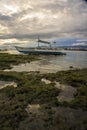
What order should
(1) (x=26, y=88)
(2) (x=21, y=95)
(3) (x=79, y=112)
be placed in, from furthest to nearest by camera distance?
(1) (x=26, y=88) → (2) (x=21, y=95) → (3) (x=79, y=112)

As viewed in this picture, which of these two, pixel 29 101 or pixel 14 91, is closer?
pixel 29 101

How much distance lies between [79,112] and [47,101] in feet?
8.37

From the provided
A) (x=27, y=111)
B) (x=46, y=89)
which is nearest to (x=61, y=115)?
(x=27, y=111)

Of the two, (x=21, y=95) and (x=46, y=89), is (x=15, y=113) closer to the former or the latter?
(x=21, y=95)

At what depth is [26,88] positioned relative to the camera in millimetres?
16078

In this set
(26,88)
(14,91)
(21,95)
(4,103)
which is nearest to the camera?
(4,103)

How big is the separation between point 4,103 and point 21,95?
75.9 inches

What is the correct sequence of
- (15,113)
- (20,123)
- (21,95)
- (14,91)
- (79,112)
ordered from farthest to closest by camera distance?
(14,91) < (21,95) < (79,112) < (15,113) < (20,123)

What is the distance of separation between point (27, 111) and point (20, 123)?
1595 millimetres

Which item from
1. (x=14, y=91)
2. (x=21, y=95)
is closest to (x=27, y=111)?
(x=21, y=95)

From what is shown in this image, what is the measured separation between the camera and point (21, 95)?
1414 centimetres

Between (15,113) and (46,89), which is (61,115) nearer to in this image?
(15,113)

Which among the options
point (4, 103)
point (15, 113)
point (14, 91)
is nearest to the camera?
point (15, 113)

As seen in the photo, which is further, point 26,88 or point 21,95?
point 26,88
